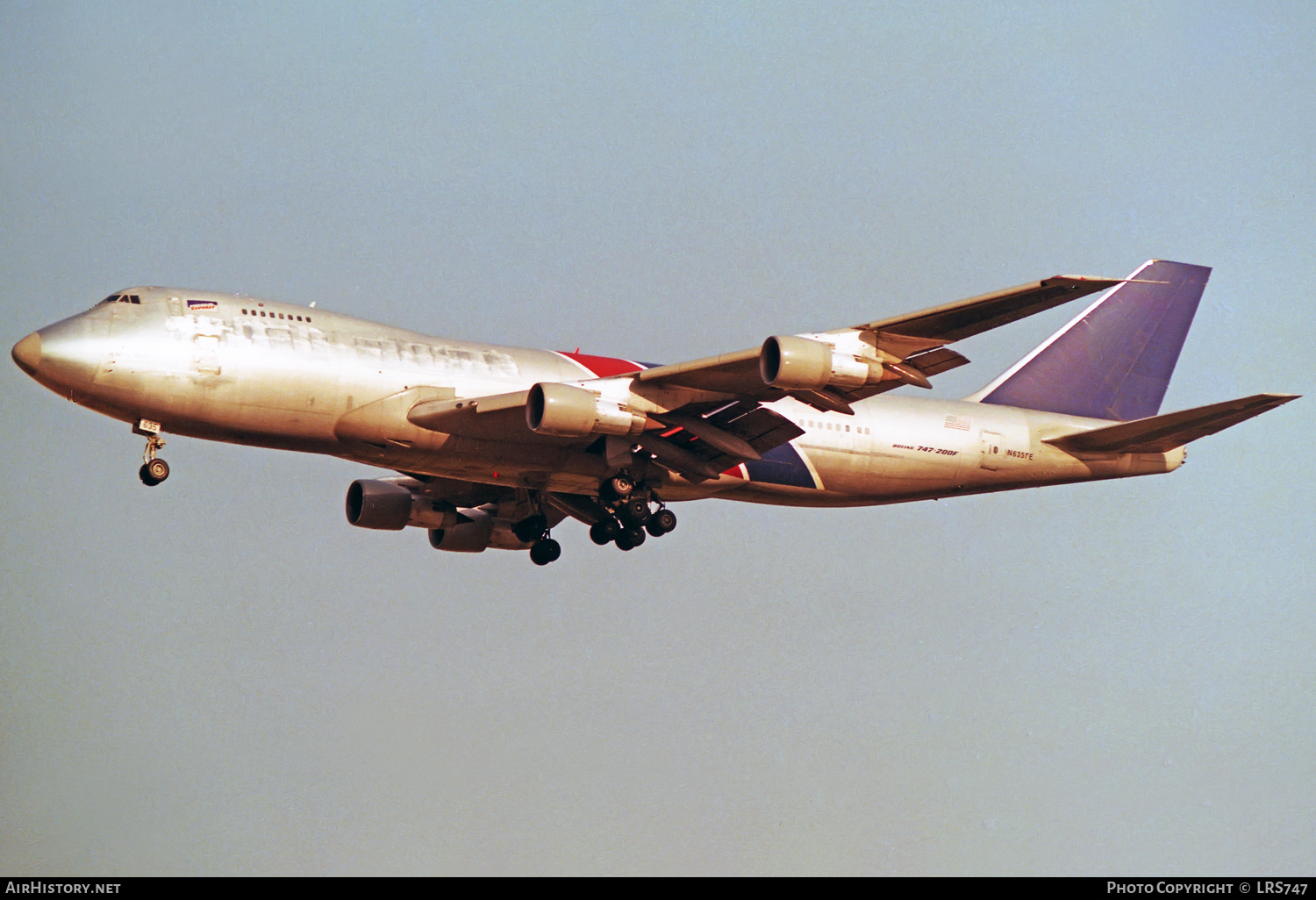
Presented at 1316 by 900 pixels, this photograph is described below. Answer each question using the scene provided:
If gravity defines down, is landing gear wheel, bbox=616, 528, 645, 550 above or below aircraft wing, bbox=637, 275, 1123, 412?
below

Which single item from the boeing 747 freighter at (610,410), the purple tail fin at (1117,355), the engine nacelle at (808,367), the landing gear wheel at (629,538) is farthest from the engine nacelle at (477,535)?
the purple tail fin at (1117,355)

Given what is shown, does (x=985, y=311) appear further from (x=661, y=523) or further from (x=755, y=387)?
(x=661, y=523)

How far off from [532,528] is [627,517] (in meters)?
4.82

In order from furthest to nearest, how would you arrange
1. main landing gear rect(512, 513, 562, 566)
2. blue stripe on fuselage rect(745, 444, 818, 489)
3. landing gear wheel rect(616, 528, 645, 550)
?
main landing gear rect(512, 513, 562, 566), blue stripe on fuselage rect(745, 444, 818, 489), landing gear wheel rect(616, 528, 645, 550)

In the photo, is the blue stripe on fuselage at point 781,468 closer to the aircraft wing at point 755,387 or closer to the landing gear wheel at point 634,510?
the aircraft wing at point 755,387

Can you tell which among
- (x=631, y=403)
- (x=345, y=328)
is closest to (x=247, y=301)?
(x=345, y=328)

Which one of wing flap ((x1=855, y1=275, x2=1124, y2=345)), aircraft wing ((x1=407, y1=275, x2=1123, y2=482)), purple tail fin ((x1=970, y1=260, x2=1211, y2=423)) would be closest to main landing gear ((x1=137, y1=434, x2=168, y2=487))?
aircraft wing ((x1=407, y1=275, x2=1123, y2=482))

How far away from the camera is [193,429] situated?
29.2m

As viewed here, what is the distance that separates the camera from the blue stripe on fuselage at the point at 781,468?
3366 cm

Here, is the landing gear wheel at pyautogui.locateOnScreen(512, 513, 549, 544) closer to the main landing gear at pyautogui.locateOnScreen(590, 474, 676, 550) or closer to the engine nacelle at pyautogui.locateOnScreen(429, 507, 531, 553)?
the engine nacelle at pyautogui.locateOnScreen(429, 507, 531, 553)

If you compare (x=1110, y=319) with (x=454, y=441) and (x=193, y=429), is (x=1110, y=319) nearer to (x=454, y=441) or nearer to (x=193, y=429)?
(x=454, y=441)

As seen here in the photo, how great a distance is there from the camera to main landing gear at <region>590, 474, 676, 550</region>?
1275 inches

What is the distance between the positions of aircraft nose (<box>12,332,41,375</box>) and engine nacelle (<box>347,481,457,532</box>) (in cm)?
983
